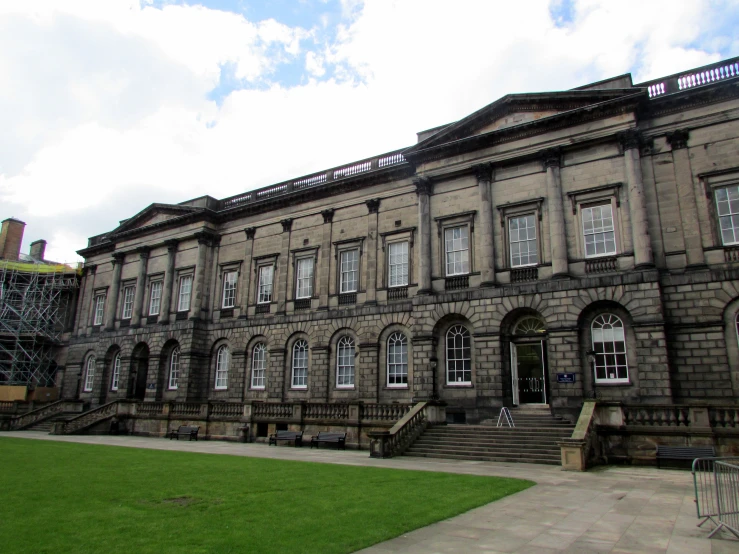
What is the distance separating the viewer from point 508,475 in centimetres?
1376

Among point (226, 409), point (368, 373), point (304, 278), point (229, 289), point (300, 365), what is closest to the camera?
point (226, 409)

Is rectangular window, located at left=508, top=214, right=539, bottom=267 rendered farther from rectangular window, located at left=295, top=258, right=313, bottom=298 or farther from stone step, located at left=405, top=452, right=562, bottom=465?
rectangular window, located at left=295, top=258, right=313, bottom=298

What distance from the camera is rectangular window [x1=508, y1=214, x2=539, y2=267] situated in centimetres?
2353

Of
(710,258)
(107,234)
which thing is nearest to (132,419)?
(107,234)

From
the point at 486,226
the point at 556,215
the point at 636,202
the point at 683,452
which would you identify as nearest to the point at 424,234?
the point at 486,226

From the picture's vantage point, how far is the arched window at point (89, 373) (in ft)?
131

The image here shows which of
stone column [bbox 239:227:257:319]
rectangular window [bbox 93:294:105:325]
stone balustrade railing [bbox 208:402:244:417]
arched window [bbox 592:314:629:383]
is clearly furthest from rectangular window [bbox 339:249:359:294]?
rectangular window [bbox 93:294:105:325]

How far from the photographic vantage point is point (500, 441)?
18.5m

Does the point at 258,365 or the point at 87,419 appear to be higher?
the point at 258,365

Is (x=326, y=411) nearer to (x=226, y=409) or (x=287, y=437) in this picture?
(x=287, y=437)

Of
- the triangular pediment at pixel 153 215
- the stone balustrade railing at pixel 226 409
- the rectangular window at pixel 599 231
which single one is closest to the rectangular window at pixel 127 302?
the triangular pediment at pixel 153 215

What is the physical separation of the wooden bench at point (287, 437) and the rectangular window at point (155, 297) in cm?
1726

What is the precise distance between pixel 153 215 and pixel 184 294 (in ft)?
23.5

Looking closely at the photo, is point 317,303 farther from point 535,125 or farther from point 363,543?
point 363,543
